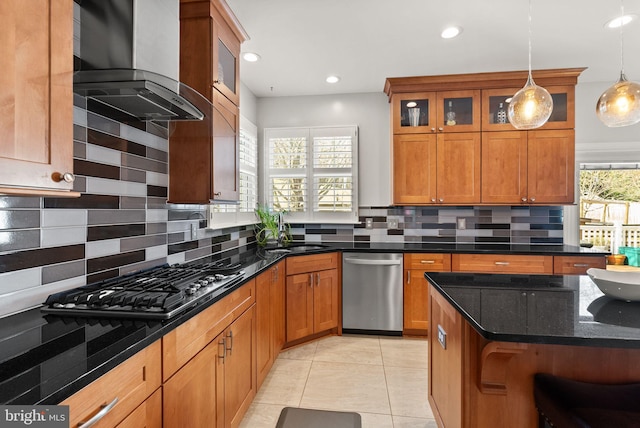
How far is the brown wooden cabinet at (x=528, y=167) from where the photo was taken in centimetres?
333

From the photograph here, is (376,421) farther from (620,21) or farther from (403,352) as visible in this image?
(620,21)

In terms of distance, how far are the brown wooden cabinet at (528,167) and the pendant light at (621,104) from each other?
1.55 m

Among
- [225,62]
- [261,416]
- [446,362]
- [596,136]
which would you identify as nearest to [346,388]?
[261,416]

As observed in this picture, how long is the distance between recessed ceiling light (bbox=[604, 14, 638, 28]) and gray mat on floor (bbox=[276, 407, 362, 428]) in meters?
3.25

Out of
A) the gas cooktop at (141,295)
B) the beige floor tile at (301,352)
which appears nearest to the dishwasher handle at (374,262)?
the beige floor tile at (301,352)

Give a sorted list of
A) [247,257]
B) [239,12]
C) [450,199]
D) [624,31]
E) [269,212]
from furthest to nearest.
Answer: [269,212]
[450,199]
[247,257]
[624,31]
[239,12]

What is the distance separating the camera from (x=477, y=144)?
3.42m

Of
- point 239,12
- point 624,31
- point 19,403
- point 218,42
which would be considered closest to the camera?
point 19,403

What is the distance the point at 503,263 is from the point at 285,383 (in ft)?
7.63

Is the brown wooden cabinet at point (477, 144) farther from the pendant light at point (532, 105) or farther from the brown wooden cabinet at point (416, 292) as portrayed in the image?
the pendant light at point (532, 105)

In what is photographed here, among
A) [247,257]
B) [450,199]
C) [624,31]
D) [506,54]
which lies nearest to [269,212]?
[247,257]

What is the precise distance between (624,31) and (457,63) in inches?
48.3

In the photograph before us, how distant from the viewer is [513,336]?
3.49 feet

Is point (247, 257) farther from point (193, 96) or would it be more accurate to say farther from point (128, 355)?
point (128, 355)
